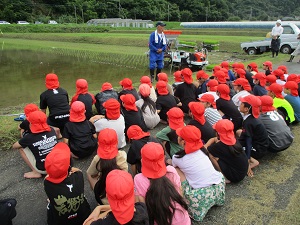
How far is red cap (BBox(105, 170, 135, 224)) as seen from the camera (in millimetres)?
1844

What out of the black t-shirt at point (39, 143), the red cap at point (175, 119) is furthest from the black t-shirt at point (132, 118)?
the black t-shirt at point (39, 143)

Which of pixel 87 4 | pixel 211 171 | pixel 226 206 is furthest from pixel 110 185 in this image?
pixel 87 4

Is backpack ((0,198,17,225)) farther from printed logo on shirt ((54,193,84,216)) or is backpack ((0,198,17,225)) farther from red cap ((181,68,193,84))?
red cap ((181,68,193,84))

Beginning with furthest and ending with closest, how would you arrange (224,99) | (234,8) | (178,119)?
(234,8)
(224,99)
(178,119)

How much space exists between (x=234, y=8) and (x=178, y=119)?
344 feet

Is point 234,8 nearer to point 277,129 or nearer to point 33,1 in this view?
point 33,1

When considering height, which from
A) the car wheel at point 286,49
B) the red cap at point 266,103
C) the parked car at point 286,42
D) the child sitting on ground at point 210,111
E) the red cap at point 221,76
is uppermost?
the parked car at point 286,42

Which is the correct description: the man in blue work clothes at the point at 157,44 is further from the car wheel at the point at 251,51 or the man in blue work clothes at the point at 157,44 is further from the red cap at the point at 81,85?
the car wheel at the point at 251,51

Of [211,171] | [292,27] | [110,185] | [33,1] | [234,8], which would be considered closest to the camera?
[110,185]

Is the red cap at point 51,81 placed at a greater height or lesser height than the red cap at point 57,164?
greater

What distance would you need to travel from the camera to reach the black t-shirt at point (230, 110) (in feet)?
15.4

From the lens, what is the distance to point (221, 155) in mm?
3375

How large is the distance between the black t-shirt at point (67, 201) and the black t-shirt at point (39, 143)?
1.05 m

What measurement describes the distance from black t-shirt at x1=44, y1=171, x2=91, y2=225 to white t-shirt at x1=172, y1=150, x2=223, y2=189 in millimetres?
1189
